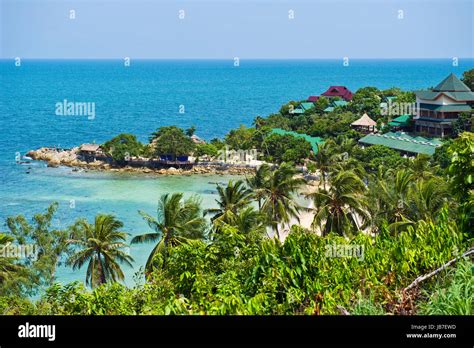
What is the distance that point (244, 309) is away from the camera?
492 cm

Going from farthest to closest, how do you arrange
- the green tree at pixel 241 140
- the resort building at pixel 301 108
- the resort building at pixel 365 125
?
1. the resort building at pixel 301 108
2. the resort building at pixel 365 125
3. the green tree at pixel 241 140

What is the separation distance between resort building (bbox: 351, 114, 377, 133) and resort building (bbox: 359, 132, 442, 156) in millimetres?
4631

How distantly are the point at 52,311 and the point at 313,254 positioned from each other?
3.34m

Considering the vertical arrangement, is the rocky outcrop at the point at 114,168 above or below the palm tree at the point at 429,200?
below

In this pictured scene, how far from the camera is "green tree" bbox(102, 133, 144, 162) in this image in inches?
1547

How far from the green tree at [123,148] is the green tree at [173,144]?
56.7 inches

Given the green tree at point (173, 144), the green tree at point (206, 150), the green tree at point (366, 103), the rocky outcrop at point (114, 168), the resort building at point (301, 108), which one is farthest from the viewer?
the resort building at point (301, 108)

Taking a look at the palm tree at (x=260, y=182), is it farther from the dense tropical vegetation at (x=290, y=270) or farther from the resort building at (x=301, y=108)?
the resort building at (x=301, y=108)

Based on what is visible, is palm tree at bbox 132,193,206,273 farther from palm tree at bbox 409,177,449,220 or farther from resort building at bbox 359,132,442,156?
resort building at bbox 359,132,442,156

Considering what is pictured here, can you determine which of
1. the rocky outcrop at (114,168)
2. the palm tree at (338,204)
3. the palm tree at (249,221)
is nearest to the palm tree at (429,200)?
the palm tree at (338,204)

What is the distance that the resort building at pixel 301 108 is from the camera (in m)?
50.2

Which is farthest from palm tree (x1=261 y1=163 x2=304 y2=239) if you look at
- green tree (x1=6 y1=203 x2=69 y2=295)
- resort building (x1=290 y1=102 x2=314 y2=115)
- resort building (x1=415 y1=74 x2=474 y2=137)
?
resort building (x1=290 y1=102 x2=314 y2=115)

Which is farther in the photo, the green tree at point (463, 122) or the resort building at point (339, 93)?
the resort building at point (339, 93)
